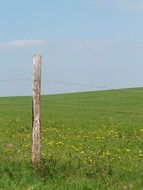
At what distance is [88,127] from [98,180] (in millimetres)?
12699

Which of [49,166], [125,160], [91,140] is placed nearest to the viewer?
[49,166]

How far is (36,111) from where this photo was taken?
11367 millimetres

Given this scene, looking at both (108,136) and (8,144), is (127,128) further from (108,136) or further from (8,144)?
(8,144)

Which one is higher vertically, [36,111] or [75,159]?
[36,111]

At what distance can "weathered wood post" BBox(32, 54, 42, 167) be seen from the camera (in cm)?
1126

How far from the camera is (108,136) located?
1967 cm

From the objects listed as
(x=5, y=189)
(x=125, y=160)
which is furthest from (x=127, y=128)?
(x=5, y=189)

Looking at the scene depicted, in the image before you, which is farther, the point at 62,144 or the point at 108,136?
the point at 108,136

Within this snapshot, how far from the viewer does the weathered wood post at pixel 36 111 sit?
11.3 meters

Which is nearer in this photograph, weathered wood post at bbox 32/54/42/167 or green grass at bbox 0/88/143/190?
green grass at bbox 0/88/143/190

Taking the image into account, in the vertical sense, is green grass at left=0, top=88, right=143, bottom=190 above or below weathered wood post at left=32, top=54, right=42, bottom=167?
below

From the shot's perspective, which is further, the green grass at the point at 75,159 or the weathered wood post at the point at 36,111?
the weathered wood post at the point at 36,111

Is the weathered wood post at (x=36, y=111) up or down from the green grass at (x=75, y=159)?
up

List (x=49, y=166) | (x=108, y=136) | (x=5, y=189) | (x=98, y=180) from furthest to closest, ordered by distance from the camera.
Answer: (x=108, y=136) → (x=49, y=166) → (x=98, y=180) → (x=5, y=189)
